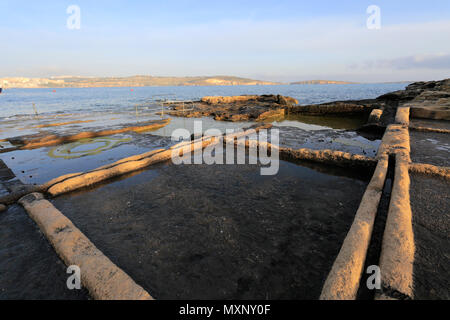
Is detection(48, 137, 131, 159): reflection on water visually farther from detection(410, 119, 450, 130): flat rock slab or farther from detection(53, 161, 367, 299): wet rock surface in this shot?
detection(410, 119, 450, 130): flat rock slab

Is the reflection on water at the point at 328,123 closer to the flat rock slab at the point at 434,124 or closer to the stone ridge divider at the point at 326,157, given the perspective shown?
the flat rock slab at the point at 434,124

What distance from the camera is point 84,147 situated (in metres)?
10.5

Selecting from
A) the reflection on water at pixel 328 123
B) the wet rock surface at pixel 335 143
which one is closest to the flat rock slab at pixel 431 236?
the wet rock surface at pixel 335 143

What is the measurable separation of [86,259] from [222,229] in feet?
7.55

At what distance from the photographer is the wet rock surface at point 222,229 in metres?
3.01

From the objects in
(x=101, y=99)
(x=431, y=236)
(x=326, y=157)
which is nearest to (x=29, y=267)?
(x=431, y=236)

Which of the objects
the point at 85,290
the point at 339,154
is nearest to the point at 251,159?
the point at 339,154

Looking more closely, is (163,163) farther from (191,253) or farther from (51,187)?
(191,253)

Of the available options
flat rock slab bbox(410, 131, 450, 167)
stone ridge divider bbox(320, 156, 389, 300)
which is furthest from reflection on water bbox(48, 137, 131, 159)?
flat rock slab bbox(410, 131, 450, 167)

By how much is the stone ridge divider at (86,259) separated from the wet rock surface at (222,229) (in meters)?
0.38

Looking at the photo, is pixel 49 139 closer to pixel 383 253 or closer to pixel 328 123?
pixel 383 253

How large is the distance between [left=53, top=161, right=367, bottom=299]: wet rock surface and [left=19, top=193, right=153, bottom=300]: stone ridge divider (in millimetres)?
376

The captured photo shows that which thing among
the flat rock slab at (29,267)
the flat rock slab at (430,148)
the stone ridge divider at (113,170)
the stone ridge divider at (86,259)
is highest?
the flat rock slab at (430,148)

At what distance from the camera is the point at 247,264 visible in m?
3.29
